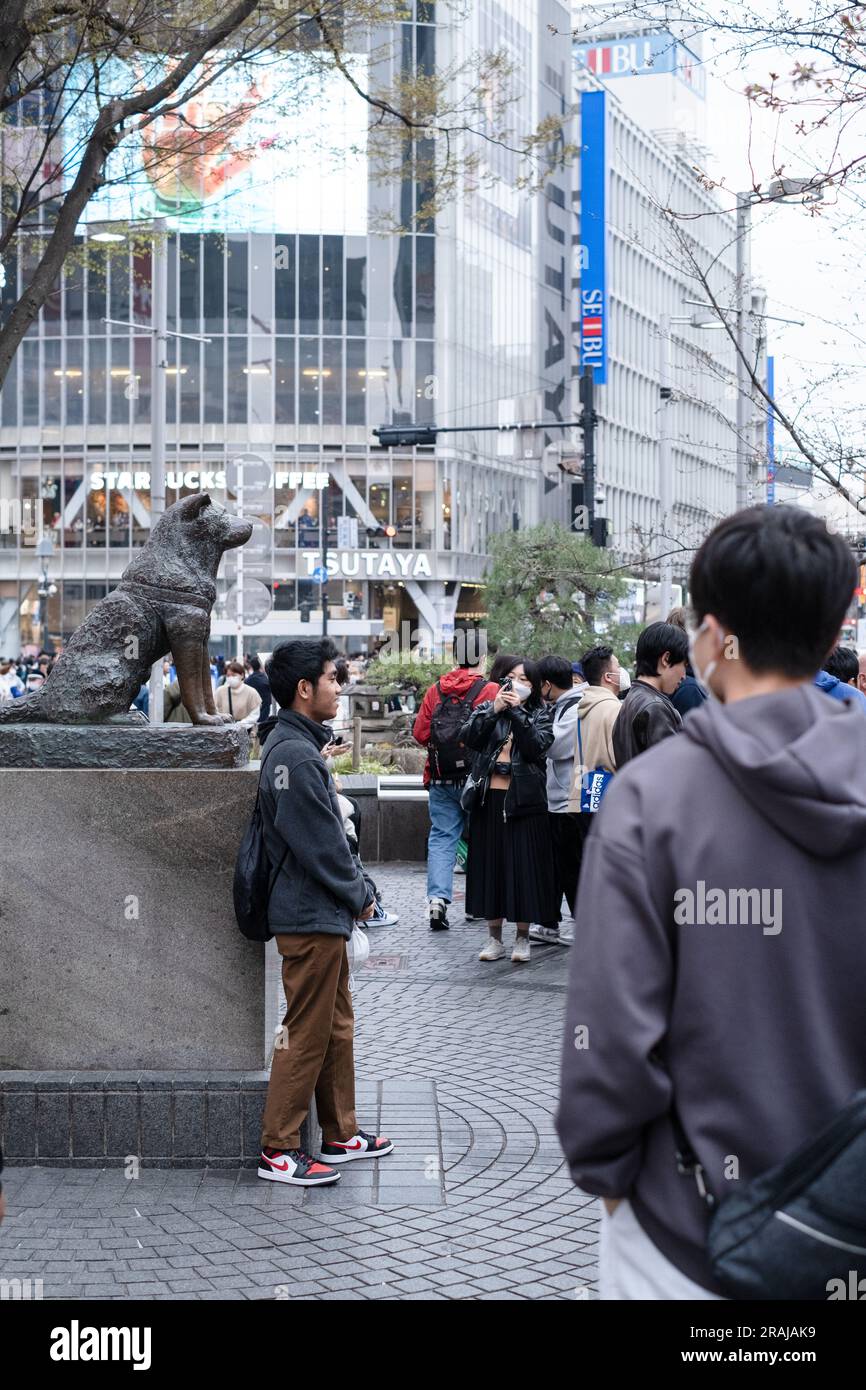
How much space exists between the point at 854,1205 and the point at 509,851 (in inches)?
303

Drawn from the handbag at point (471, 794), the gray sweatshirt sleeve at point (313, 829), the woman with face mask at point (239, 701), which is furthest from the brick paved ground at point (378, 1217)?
the woman with face mask at point (239, 701)

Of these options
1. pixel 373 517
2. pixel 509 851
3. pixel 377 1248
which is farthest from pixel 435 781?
pixel 373 517

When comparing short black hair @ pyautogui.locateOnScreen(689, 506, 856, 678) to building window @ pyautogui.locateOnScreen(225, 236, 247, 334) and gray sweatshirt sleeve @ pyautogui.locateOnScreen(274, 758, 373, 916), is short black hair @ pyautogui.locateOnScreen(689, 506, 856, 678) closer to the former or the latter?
gray sweatshirt sleeve @ pyautogui.locateOnScreen(274, 758, 373, 916)

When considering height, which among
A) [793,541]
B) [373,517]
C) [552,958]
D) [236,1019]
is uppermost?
[373,517]

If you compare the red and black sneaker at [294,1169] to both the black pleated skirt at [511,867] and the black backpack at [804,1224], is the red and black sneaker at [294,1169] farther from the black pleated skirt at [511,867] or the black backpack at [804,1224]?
the black pleated skirt at [511,867]

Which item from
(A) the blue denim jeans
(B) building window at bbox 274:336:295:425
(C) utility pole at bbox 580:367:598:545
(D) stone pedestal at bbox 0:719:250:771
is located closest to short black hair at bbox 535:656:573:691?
(A) the blue denim jeans

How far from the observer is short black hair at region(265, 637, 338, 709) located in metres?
5.47

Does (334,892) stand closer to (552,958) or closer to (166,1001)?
(166,1001)

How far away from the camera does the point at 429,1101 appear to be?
6.57m

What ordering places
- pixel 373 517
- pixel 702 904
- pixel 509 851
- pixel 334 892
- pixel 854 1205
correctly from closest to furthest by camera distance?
pixel 854 1205, pixel 702 904, pixel 334 892, pixel 509 851, pixel 373 517

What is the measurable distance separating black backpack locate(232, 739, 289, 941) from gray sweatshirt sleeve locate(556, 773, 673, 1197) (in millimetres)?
3236

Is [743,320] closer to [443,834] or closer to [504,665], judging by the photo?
[504,665]

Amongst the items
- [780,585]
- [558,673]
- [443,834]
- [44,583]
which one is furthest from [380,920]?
[44,583]

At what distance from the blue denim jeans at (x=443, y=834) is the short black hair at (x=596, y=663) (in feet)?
6.15
